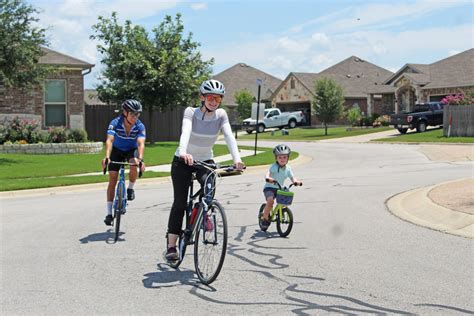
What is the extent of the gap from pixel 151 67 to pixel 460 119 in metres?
17.2

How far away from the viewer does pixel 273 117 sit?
197ft

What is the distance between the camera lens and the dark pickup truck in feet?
137

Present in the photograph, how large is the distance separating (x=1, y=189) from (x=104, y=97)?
21.2 meters

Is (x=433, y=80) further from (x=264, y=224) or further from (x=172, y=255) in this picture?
(x=172, y=255)

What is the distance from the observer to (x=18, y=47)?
21344mm

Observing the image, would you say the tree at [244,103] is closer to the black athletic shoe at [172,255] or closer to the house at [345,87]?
the house at [345,87]

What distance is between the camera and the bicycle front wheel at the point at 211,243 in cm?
631

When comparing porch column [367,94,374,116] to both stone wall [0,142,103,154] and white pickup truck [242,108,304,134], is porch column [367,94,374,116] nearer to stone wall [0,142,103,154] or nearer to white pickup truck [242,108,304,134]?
white pickup truck [242,108,304,134]

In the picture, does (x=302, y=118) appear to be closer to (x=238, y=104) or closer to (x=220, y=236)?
(x=238, y=104)

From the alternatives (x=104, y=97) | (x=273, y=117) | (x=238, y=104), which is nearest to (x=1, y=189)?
(x=104, y=97)

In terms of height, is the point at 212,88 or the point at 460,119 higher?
the point at 212,88

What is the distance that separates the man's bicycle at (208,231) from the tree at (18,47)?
1632 cm

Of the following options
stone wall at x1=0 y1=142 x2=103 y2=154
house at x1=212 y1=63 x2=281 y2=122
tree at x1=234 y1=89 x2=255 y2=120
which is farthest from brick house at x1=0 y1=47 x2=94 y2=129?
house at x1=212 y1=63 x2=281 y2=122

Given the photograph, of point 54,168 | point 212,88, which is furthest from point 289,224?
point 54,168
